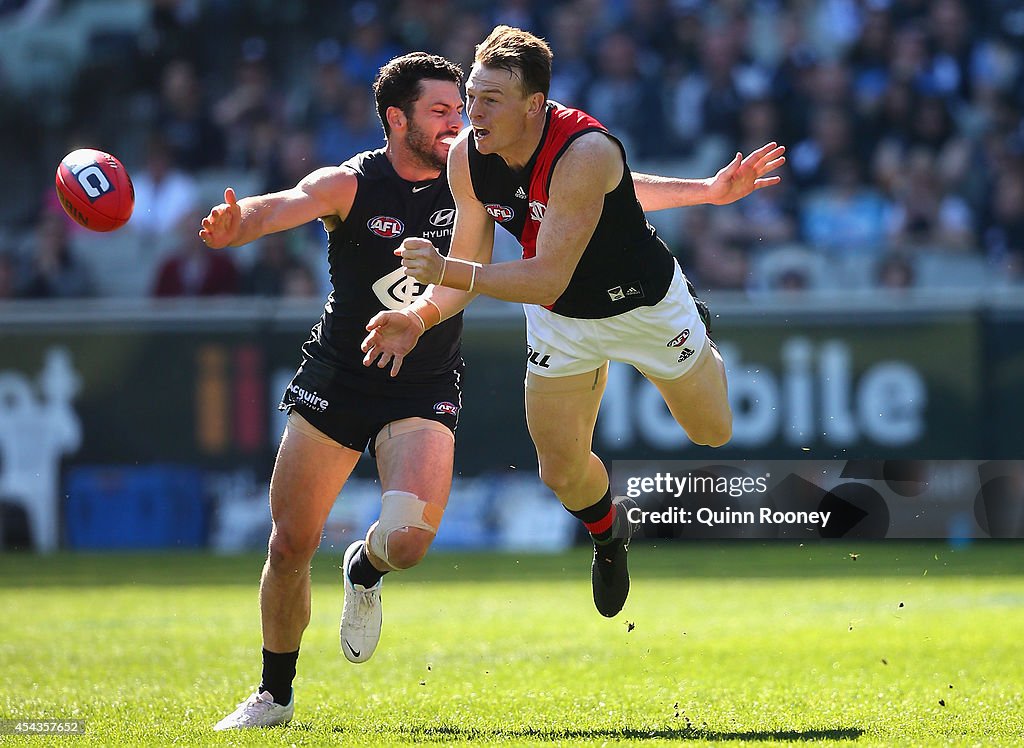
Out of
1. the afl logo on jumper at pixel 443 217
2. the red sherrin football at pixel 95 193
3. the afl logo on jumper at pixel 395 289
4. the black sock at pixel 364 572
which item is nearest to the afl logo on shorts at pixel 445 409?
the afl logo on jumper at pixel 395 289

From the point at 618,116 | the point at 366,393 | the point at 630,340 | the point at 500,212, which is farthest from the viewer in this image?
the point at 618,116

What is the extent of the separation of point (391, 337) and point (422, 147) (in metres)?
1.13

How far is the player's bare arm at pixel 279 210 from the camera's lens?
5828 millimetres

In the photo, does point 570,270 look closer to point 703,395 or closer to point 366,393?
point 366,393

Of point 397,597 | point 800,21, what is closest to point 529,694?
point 397,597

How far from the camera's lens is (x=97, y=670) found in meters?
7.40

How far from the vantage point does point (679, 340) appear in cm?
665

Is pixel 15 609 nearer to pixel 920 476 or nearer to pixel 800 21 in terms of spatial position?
pixel 920 476

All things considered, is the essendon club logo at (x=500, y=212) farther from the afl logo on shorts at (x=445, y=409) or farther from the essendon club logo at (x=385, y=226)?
the afl logo on shorts at (x=445, y=409)

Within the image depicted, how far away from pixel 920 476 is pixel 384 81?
6.39 meters

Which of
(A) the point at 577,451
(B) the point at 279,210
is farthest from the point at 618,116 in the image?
(B) the point at 279,210

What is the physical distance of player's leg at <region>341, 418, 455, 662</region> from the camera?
5.99 m

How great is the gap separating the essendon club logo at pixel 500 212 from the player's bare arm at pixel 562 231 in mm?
374

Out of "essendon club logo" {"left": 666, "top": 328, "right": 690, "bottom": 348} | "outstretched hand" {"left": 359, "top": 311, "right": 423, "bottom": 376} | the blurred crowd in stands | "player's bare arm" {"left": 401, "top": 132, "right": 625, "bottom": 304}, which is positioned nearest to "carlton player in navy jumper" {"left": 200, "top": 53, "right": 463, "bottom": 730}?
"outstretched hand" {"left": 359, "top": 311, "right": 423, "bottom": 376}
